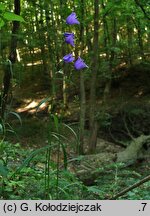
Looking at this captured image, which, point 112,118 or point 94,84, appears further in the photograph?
point 112,118

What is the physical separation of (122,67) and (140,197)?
46.0ft

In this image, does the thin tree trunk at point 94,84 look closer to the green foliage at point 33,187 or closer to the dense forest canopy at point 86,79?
the dense forest canopy at point 86,79

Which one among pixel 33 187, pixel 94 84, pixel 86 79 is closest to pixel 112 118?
pixel 86 79

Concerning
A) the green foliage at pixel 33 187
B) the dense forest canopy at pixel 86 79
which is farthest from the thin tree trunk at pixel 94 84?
the green foliage at pixel 33 187

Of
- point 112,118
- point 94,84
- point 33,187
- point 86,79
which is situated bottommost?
point 112,118

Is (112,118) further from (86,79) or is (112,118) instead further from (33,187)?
(33,187)

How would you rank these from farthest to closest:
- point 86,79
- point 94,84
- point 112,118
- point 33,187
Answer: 1. point 86,79
2. point 112,118
3. point 94,84
4. point 33,187

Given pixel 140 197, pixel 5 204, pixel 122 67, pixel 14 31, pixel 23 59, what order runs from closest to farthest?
pixel 5 204 < pixel 140 197 < pixel 14 31 < pixel 122 67 < pixel 23 59

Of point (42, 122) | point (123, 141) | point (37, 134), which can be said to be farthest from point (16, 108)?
point (123, 141)

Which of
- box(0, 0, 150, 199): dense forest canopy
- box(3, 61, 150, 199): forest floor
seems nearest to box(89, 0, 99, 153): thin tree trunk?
box(0, 0, 150, 199): dense forest canopy

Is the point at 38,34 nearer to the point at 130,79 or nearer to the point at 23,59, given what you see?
the point at 130,79

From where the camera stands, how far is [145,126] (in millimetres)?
11539

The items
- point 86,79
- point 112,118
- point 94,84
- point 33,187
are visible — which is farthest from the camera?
point 86,79

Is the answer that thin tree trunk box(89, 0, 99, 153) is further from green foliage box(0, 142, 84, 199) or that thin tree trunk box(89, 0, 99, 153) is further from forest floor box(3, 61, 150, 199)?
green foliage box(0, 142, 84, 199)
